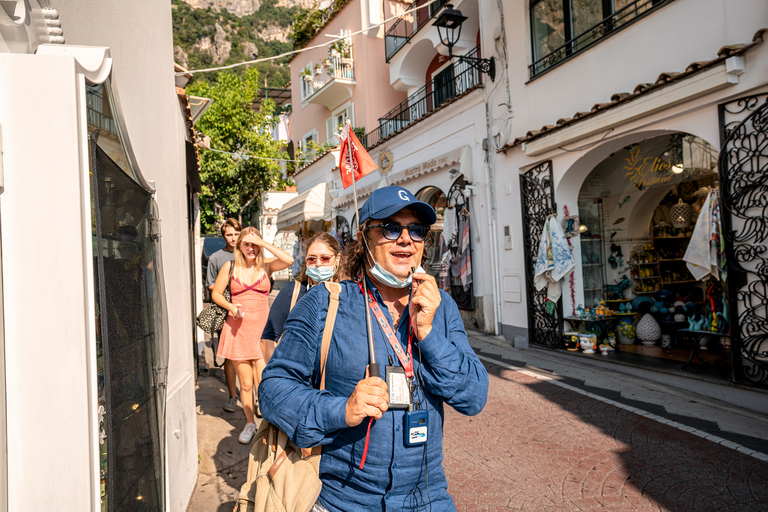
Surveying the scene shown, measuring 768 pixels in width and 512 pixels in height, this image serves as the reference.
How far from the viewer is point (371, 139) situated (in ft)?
59.0

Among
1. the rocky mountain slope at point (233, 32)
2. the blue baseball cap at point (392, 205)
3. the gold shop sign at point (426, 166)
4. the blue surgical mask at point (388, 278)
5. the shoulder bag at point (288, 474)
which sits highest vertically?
the rocky mountain slope at point (233, 32)

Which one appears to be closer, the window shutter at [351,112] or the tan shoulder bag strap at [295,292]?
the tan shoulder bag strap at [295,292]

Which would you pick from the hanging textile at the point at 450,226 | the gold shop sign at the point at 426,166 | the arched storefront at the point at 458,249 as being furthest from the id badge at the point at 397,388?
the gold shop sign at the point at 426,166

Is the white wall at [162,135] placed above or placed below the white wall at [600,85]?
below

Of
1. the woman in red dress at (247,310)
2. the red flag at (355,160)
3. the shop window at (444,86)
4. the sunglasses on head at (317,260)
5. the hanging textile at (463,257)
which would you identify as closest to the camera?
the sunglasses on head at (317,260)

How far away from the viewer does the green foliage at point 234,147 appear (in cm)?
2431

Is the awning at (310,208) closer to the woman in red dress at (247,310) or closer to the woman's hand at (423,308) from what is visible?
the woman in red dress at (247,310)

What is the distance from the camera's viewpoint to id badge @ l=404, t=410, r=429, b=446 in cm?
175

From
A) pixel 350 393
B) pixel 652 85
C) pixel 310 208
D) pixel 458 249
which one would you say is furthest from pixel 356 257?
pixel 310 208

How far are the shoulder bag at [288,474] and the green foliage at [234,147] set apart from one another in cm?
2317

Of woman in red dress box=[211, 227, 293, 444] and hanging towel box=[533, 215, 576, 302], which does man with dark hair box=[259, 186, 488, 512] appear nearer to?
woman in red dress box=[211, 227, 293, 444]

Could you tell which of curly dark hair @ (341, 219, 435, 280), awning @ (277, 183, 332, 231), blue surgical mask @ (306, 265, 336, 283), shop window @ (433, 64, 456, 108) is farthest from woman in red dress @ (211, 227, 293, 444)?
awning @ (277, 183, 332, 231)

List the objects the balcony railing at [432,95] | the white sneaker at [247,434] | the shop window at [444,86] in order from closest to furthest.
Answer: the white sneaker at [247,434], the balcony railing at [432,95], the shop window at [444,86]

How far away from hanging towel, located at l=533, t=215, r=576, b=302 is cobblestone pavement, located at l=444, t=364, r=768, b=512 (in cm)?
325
